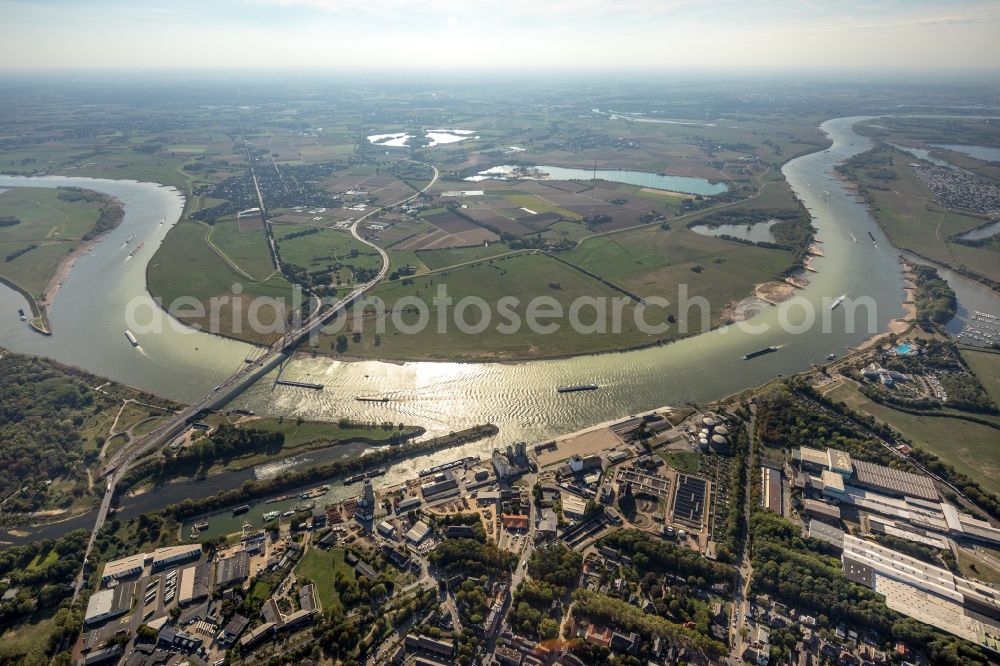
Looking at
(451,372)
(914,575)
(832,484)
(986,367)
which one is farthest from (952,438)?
(451,372)

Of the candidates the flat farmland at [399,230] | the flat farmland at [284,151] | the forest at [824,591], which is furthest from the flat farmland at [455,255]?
the flat farmland at [284,151]

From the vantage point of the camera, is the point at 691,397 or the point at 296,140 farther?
the point at 296,140

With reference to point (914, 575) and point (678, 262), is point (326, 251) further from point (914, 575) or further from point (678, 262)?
point (914, 575)

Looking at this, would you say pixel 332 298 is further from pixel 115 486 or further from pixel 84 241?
pixel 84 241

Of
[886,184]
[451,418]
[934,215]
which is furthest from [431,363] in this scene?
[886,184]

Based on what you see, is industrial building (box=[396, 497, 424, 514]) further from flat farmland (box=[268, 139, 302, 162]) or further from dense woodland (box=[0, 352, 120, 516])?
flat farmland (box=[268, 139, 302, 162])

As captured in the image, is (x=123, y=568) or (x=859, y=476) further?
(x=859, y=476)
